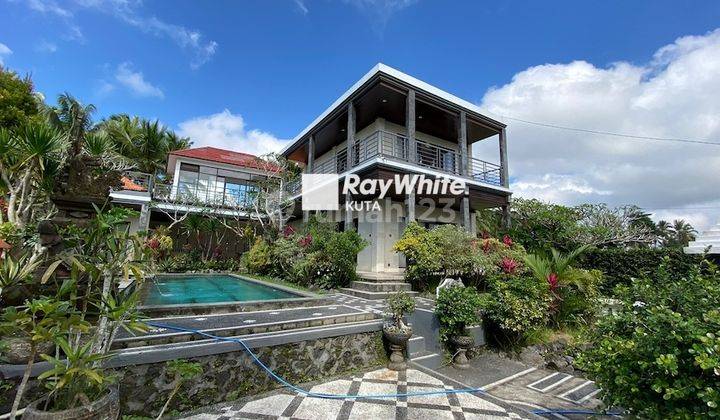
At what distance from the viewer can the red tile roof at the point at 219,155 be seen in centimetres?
1764

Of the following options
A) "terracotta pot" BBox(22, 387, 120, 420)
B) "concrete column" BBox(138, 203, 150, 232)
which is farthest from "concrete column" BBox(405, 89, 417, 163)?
"concrete column" BBox(138, 203, 150, 232)

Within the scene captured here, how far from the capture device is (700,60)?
7.50 m

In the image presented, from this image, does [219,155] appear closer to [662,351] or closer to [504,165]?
[504,165]

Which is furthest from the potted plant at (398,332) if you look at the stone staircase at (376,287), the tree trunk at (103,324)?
the tree trunk at (103,324)

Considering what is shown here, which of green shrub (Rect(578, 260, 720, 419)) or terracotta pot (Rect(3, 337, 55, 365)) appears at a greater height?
green shrub (Rect(578, 260, 720, 419))

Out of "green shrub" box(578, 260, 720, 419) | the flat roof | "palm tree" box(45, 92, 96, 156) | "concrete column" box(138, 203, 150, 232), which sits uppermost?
"palm tree" box(45, 92, 96, 156)

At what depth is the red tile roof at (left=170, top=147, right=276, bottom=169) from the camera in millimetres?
17642

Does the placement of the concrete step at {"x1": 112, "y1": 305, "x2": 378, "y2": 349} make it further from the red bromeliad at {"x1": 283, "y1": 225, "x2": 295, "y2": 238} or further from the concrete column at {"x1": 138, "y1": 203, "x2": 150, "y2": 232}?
the concrete column at {"x1": 138, "y1": 203, "x2": 150, "y2": 232}

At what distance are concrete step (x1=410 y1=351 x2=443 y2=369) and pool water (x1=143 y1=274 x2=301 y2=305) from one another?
3.40 metres

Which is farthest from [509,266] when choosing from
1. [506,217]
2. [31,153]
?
[31,153]

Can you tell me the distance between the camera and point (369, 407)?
126 inches

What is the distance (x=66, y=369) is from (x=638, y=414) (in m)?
3.88

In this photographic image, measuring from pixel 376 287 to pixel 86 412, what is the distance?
6.41 metres

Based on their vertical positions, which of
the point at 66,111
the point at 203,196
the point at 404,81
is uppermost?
the point at 66,111
